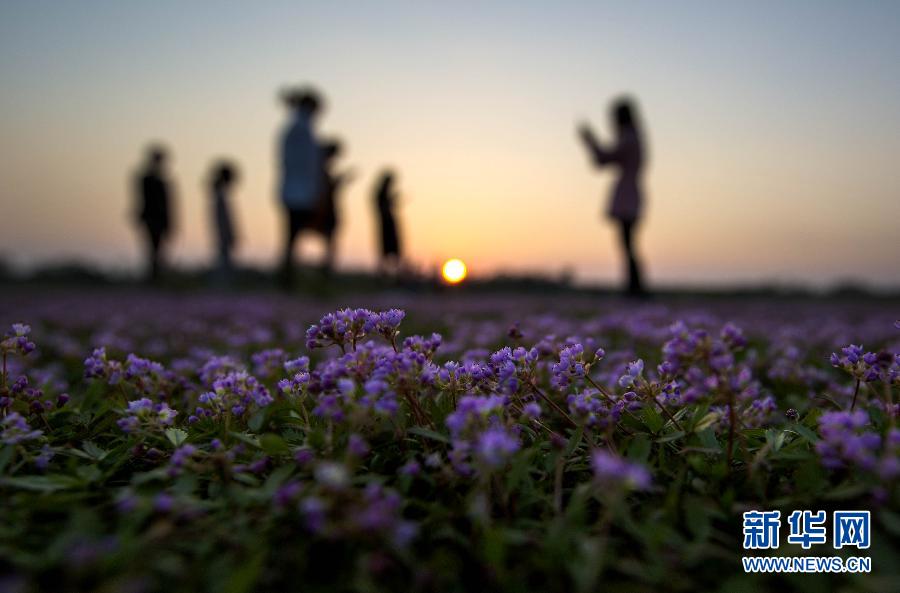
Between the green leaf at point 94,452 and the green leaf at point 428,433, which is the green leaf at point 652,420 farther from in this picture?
the green leaf at point 94,452

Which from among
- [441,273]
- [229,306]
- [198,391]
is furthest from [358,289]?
[198,391]

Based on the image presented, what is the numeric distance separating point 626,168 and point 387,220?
36.1 feet

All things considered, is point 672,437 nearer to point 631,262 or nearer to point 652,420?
point 652,420

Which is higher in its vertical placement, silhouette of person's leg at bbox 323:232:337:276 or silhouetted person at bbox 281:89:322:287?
silhouetted person at bbox 281:89:322:287

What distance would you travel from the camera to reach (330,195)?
21375mm

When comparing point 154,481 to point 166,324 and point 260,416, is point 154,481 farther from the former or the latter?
point 166,324

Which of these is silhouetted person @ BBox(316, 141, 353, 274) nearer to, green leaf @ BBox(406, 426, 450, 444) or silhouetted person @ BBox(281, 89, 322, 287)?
silhouetted person @ BBox(281, 89, 322, 287)

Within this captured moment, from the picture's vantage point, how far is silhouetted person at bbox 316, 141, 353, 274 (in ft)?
67.6

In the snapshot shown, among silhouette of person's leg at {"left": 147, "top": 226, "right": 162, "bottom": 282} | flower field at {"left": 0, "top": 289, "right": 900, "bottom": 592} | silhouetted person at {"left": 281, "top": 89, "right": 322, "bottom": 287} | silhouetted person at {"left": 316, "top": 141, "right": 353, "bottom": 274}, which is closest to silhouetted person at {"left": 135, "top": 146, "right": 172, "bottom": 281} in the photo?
silhouette of person's leg at {"left": 147, "top": 226, "right": 162, "bottom": 282}

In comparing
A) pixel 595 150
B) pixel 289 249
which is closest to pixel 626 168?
pixel 595 150

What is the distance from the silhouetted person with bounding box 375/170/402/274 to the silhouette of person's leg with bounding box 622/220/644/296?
422 inches

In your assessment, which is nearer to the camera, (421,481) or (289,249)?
(421,481)

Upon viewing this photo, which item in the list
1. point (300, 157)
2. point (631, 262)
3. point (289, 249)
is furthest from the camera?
point (289, 249)

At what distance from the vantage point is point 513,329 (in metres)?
2.64
